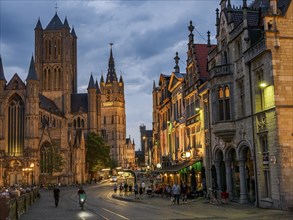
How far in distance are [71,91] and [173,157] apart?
81.3 m

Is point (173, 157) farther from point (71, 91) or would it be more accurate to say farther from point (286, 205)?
point (71, 91)

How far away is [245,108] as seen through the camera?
27969 millimetres

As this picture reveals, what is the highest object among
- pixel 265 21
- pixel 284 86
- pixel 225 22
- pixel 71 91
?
pixel 71 91

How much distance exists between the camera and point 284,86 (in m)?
24.1

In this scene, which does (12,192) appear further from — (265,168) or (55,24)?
(55,24)

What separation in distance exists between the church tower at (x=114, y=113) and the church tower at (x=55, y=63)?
176ft

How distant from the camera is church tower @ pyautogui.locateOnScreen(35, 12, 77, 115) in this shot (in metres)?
116

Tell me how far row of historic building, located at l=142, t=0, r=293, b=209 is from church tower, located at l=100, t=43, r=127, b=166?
132 metres

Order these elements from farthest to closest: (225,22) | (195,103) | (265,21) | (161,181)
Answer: (161,181)
(195,103)
(225,22)
(265,21)

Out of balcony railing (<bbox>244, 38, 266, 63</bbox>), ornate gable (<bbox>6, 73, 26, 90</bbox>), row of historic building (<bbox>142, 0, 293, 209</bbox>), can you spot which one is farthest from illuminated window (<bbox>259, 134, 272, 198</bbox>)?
ornate gable (<bbox>6, 73, 26, 90</bbox>)

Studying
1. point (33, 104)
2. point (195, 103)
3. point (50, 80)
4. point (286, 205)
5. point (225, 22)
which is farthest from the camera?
point (50, 80)

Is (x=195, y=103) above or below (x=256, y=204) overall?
above

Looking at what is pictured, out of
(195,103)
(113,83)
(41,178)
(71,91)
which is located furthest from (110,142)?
(195,103)

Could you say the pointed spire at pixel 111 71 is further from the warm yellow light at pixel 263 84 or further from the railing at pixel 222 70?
the warm yellow light at pixel 263 84
